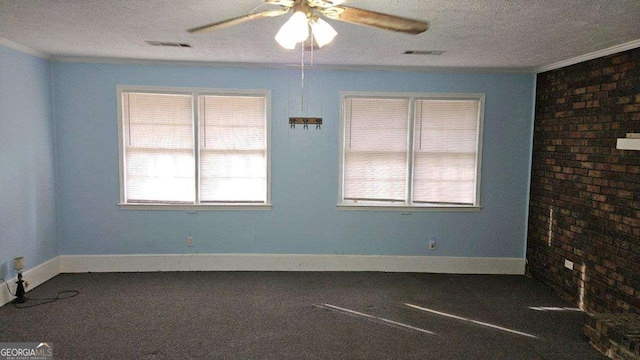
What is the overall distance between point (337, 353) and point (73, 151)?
12.3 ft

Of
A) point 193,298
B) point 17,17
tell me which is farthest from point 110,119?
point 193,298

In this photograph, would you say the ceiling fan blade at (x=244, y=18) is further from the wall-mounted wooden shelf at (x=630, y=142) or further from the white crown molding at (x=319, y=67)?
the wall-mounted wooden shelf at (x=630, y=142)

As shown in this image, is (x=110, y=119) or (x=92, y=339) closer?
(x=92, y=339)

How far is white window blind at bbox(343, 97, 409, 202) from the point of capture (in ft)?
15.9

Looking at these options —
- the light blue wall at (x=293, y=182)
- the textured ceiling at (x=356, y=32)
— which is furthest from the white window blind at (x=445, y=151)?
the textured ceiling at (x=356, y=32)

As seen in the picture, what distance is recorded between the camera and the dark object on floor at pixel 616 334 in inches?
111

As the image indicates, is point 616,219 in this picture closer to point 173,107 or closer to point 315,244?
point 315,244

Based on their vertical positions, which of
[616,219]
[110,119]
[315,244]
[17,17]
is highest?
[17,17]

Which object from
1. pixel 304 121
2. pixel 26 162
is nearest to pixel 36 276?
pixel 26 162

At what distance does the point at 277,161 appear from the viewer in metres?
4.83

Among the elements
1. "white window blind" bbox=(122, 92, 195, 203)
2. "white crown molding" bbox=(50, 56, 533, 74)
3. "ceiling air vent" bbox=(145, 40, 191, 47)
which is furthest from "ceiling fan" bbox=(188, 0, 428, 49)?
"white window blind" bbox=(122, 92, 195, 203)

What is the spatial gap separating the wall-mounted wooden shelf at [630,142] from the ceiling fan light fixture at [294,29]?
291 centimetres

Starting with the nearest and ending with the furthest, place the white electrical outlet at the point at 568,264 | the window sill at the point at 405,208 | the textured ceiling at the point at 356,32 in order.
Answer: the textured ceiling at the point at 356,32, the white electrical outlet at the point at 568,264, the window sill at the point at 405,208

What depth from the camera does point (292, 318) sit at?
3.64 meters
